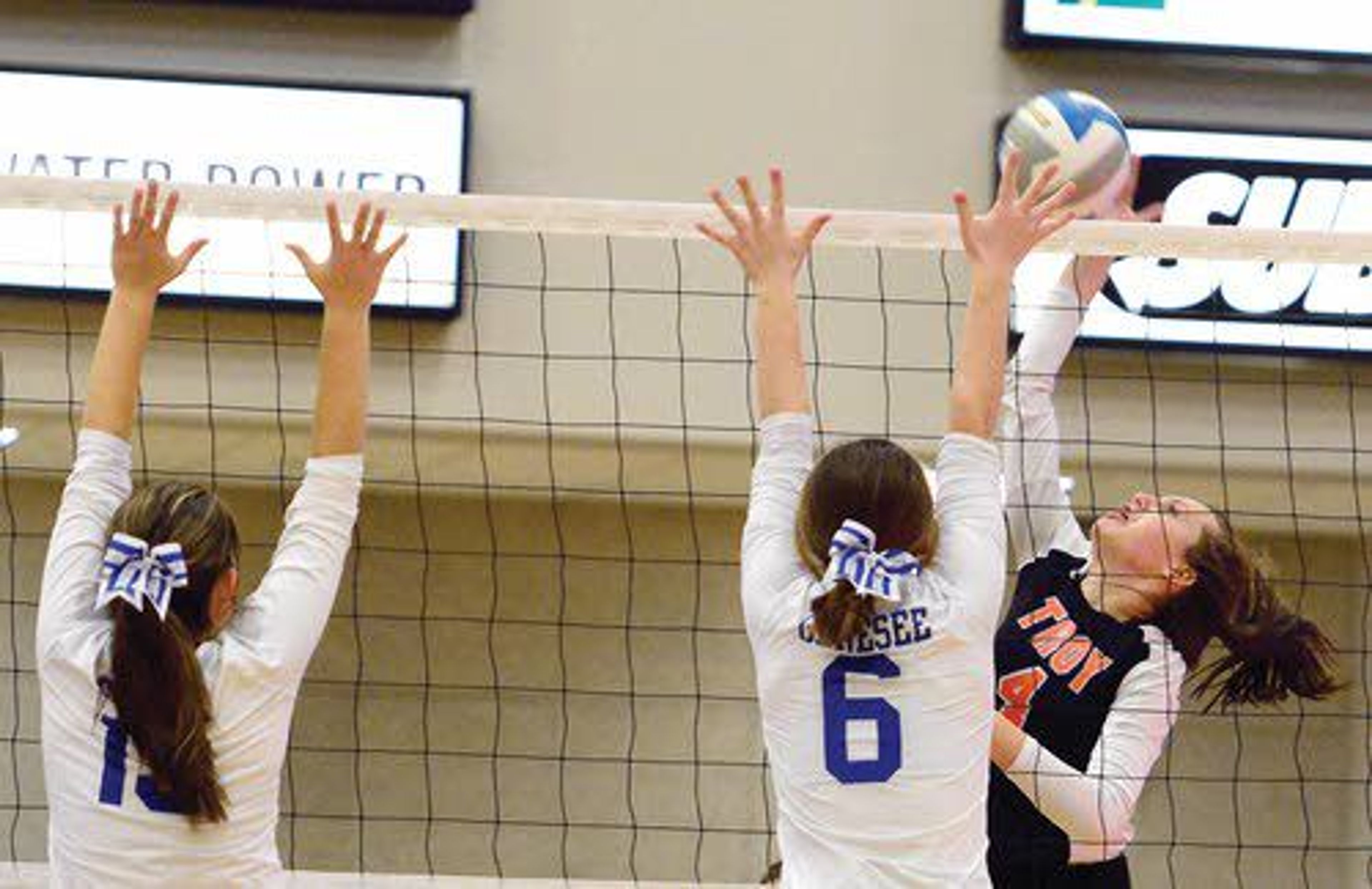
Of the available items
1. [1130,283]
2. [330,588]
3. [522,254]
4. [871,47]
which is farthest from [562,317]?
[330,588]

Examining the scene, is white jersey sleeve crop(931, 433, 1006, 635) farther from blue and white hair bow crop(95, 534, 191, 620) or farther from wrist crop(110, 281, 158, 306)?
wrist crop(110, 281, 158, 306)

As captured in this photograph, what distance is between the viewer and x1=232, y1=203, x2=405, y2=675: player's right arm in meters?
3.28

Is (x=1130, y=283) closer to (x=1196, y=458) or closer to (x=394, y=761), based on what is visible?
(x=1196, y=458)

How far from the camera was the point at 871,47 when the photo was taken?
802cm

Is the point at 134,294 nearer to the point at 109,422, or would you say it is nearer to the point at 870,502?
the point at 109,422

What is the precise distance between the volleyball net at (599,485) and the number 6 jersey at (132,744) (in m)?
3.82

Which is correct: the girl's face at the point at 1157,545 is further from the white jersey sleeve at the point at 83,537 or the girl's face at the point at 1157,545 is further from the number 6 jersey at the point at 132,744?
the white jersey sleeve at the point at 83,537

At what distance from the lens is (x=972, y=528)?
3.30 m

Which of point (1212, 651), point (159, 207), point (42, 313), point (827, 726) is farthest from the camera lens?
point (1212, 651)

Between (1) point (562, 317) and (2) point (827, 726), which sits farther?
(1) point (562, 317)

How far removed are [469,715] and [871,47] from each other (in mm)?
3026

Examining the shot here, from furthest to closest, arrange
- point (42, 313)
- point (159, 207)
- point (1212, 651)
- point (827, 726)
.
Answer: point (1212, 651)
point (42, 313)
point (159, 207)
point (827, 726)

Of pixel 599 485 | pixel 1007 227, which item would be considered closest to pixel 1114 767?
pixel 1007 227

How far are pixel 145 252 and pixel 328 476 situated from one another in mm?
545
